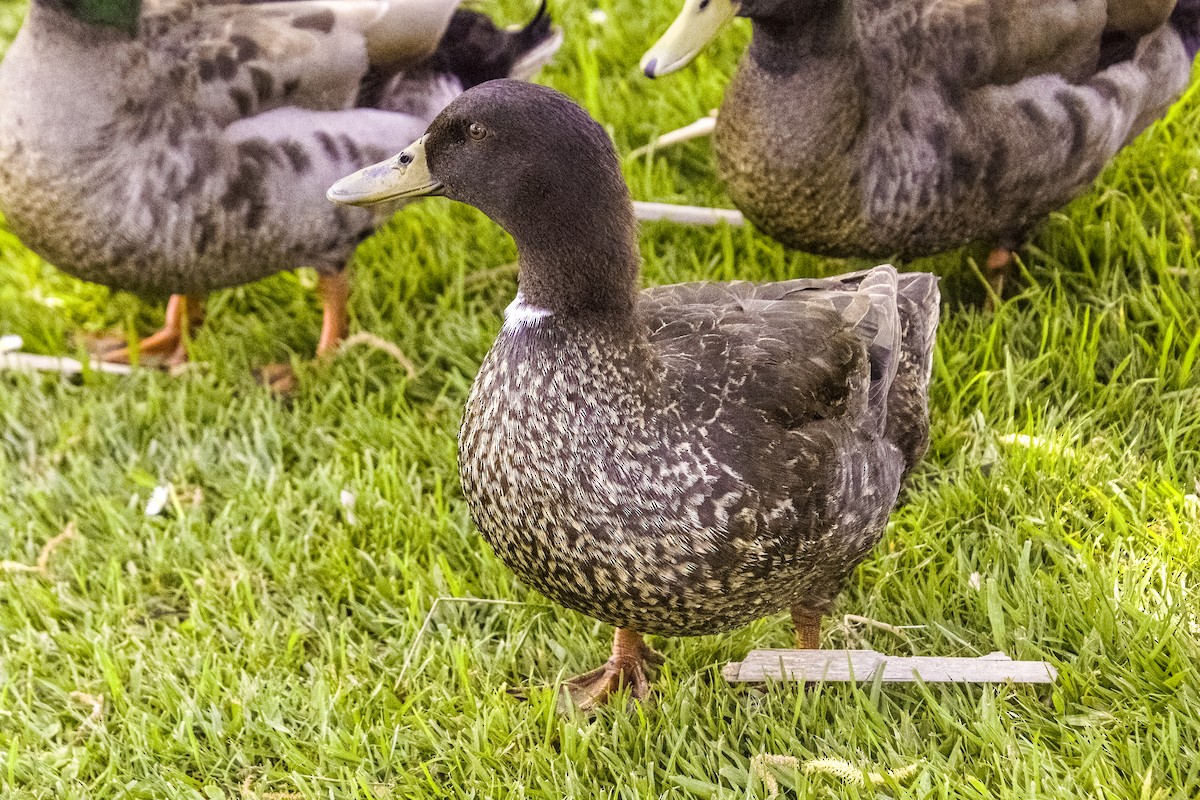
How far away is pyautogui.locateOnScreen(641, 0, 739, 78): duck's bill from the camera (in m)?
3.17

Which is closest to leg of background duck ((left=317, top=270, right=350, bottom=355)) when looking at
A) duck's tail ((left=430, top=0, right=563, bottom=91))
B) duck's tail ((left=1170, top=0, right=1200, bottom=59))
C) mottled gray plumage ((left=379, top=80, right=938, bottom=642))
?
duck's tail ((left=430, top=0, right=563, bottom=91))

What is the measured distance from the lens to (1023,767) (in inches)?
93.6

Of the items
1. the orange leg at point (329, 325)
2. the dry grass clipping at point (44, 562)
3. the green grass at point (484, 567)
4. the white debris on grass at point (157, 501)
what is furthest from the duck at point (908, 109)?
the dry grass clipping at point (44, 562)

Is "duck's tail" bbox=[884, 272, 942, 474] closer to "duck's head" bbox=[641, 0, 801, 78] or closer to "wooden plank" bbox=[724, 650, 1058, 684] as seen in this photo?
"wooden plank" bbox=[724, 650, 1058, 684]

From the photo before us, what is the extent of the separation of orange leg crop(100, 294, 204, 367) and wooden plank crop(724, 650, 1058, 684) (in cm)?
230

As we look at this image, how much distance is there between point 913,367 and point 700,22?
3.45 feet

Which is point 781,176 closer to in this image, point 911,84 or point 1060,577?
point 911,84

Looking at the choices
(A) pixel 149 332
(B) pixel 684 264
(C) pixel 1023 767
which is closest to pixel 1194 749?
(C) pixel 1023 767

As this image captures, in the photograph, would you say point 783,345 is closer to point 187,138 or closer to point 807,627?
point 807,627

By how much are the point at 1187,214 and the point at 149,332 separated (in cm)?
332

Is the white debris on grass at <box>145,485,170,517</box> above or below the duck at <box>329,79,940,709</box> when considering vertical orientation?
below

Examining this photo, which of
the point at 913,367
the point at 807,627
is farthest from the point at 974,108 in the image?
the point at 807,627

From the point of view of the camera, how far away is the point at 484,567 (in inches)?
123

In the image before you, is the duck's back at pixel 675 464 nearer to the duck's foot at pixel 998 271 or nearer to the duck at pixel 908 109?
the duck at pixel 908 109
